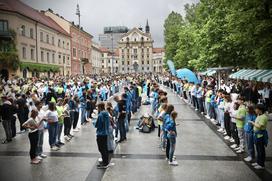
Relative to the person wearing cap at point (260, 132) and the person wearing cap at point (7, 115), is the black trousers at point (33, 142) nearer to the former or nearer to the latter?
the person wearing cap at point (7, 115)

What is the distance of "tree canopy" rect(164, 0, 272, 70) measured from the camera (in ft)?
50.0

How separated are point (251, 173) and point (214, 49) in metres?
19.9

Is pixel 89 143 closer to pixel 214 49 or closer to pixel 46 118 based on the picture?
pixel 46 118

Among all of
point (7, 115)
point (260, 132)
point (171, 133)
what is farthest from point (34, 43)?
point (260, 132)

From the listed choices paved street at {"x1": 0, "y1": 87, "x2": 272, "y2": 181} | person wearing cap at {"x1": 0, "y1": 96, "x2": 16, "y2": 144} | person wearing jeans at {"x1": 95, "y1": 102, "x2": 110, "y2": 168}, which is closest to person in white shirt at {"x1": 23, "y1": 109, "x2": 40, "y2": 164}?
paved street at {"x1": 0, "y1": 87, "x2": 272, "y2": 181}

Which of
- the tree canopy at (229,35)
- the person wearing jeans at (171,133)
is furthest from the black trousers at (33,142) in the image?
the tree canopy at (229,35)

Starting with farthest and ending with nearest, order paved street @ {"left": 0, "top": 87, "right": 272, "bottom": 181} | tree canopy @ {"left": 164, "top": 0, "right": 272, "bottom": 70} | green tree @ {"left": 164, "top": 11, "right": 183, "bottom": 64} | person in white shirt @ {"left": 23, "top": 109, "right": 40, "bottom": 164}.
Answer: green tree @ {"left": 164, "top": 11, "right": 183, "bottom": 64} → tree canopy @ {"left": 164, "top": 0, "right": 272, "bottom": 70} → person in white shirt @ {"left": 23, "top": 109, "right": 40, "bottom": 164} → paved street @ {"left": 0, "top": 87, "right": 272, "bottom": 181}

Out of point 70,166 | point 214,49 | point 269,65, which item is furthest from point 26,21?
point 70,166

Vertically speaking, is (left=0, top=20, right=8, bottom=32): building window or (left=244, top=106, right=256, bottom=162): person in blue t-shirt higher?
(left=0, top=20, right=8, bottom=32): building window

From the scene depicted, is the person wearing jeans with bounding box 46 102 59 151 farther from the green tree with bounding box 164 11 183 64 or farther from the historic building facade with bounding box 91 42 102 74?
the historic building facade with bounding box 91 42 102 74

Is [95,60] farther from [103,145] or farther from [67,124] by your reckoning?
[103,145]

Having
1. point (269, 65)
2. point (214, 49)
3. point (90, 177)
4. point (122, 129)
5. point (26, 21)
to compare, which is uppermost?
point (26, 21)

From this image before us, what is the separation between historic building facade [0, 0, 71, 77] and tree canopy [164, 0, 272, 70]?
2051 centimetres

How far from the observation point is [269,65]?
16.4m
